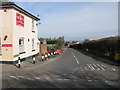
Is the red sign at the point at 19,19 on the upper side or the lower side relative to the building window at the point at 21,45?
upper

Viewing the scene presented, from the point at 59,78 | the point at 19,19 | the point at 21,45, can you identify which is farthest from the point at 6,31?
the point at 59,78

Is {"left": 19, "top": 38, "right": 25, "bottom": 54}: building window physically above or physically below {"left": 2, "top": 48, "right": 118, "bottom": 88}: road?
above

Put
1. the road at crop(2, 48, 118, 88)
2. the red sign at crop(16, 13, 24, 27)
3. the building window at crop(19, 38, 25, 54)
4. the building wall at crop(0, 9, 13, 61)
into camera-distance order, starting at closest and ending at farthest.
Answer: the road at crop(2, 48, 118, 88) → the building wall at crop(0, 9, 13, 61) → the red sign at crop(16, 13, 24, 27) → the building window at crop(19, 38, 25, 54)

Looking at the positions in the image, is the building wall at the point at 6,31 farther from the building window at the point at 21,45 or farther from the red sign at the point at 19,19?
the building window at the point at 21,45

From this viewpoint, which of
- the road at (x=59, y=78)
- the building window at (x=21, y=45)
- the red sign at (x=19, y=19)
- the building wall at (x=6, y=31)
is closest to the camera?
the road at (x=59, y=78)

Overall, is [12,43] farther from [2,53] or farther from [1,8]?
[1,8]

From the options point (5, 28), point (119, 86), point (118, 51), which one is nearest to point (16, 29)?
point (5, 28)

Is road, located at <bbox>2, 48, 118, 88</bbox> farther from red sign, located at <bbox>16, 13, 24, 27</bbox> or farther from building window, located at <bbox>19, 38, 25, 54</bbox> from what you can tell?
red sign, located at <bbox>16, 13, 24, 27</bbox>

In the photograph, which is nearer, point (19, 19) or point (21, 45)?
point (19, 19)

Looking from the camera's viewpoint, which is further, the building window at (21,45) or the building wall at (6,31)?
the building window at (21,45)

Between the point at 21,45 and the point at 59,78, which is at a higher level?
the point at 21,45

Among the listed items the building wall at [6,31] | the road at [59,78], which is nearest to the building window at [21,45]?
the building wall at [6,31]

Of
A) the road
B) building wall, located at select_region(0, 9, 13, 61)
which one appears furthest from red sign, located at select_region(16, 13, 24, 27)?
the road

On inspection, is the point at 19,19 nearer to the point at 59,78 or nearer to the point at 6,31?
the point at 6,31
